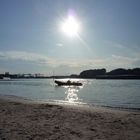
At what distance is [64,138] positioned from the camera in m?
10.5

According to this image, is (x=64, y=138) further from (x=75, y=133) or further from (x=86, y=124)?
(x=86, y=124)

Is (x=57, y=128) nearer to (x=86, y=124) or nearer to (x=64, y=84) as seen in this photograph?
(x=86, y=124)

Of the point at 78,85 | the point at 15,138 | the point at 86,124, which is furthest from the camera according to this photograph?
the point at 78,85

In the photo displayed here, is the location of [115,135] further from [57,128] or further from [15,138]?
[15,138]

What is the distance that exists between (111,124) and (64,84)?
102m

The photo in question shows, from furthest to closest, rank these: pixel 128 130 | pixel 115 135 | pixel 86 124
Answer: pixel 86 124
pixel 128 130
pixel 115 135

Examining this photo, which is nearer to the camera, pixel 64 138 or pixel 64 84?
pixel 64 138

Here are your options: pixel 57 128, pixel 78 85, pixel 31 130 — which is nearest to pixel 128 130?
pixel 57 128

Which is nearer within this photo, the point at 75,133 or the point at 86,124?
the point at 75,133

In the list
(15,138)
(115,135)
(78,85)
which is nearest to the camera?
(15,138)

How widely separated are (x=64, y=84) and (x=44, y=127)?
103 metres

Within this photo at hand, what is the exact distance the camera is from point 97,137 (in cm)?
1082

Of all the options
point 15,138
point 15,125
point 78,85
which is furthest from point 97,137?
point 78,85

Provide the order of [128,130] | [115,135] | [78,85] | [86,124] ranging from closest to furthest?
[115,135] → [128,130] → [86,124] → [78,85]
